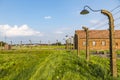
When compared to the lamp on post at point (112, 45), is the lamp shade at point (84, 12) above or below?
above

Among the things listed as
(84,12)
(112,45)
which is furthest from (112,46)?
(84,12)

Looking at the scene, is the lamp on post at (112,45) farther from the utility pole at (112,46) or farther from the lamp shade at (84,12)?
the lamp shade at (84,12)

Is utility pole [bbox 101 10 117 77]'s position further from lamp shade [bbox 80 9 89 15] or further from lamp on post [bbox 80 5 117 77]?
lamp shade [bbox 80 9 89 15]

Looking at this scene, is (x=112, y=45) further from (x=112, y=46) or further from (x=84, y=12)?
(x=84, y=12)

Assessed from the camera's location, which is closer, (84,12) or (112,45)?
(112,45)

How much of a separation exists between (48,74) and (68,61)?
1055 millimetres

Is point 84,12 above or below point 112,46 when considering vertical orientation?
above

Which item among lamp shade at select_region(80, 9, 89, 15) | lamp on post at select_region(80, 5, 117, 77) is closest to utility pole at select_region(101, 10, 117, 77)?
lamp on post at select_region(80, 5, 117, 77)

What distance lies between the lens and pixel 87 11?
34.5ft

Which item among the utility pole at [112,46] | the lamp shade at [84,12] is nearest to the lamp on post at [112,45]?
the utility pole at [112,46]

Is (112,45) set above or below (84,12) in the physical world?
below

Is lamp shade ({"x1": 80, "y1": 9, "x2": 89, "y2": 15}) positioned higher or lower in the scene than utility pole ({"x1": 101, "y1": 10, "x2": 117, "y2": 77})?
higher

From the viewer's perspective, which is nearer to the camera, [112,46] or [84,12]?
[112,46]

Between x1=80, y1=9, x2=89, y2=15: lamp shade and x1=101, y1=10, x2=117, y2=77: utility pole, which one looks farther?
x1=80, y1=9, x2=89, y2=15: lamp shade
